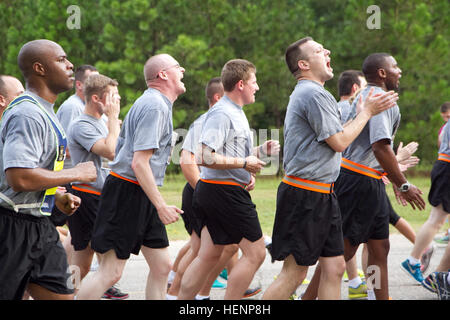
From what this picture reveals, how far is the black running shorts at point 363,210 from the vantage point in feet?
18.2

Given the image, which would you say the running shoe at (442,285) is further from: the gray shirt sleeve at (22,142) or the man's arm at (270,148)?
the gray shirt sleeve at (22,142)

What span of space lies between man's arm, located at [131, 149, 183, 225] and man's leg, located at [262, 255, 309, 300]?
2.56ft

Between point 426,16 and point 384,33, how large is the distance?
1526mm

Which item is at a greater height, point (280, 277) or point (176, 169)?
point (280, 277)

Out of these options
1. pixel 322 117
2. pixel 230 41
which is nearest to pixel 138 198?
pixel 322 117

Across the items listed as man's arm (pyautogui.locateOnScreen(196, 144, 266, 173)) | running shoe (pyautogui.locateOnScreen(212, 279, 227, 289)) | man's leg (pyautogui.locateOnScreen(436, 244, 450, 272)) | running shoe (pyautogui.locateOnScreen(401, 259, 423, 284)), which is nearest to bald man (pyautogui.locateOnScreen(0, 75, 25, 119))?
man's arm (pyautogui.locateOnScreen(196, 144, 266, 173))

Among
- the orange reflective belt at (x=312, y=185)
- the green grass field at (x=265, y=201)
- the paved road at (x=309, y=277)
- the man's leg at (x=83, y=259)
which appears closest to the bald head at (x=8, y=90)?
the man's leg at (x=83, y=259)

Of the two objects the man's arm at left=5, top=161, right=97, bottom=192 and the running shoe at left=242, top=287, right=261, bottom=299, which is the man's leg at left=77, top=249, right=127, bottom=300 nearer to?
the man's arm at left=5, top=161, right=97, bottom=192

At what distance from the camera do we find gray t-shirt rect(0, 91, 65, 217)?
3.53m

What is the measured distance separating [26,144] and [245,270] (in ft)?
7.31

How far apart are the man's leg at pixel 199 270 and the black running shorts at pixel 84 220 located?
40.5 inches

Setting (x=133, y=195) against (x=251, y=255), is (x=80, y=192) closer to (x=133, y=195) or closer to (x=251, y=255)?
(x=133, y=195)
